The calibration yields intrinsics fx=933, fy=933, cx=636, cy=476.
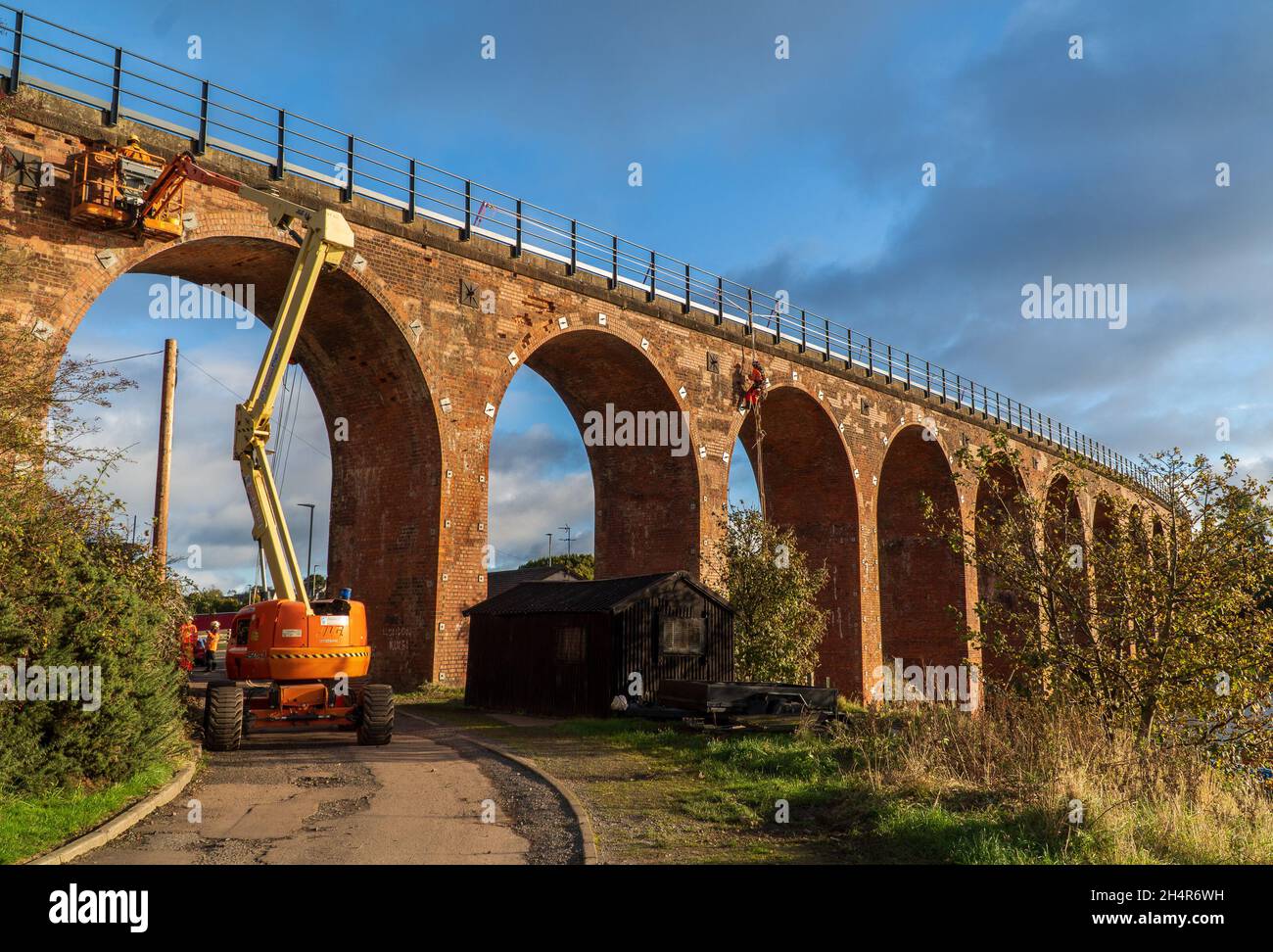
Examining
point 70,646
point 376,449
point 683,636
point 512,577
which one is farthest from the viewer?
point 512,577

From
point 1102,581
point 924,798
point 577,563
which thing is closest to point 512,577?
point 577,563

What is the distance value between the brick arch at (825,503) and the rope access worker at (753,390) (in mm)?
2011

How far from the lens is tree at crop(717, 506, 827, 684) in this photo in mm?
20016

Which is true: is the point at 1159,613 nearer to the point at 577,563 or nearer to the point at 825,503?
the point at 825,503

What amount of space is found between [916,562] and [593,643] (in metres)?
24.0

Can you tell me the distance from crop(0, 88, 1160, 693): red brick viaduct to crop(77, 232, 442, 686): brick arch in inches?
1.9

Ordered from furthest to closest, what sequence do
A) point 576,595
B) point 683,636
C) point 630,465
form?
1. point 630,465
2. point 576,595
3. point 683,636


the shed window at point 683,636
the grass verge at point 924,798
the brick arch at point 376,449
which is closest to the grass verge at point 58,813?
the grass verge at point 924,798

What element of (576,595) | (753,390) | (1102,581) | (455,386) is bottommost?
(576,595)

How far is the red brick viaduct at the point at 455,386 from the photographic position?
50.3 feet

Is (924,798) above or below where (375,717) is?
below

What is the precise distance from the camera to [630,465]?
27.7m
